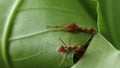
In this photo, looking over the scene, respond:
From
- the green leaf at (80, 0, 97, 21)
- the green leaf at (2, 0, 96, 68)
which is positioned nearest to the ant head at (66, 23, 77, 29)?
the green leaf at (2, 0, 96, 68)

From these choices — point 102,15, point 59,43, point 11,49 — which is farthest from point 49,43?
point 102,15

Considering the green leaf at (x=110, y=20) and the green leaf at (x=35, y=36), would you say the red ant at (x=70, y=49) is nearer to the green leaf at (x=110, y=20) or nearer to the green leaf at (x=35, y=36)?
the green leaf at (x=35, y=36)

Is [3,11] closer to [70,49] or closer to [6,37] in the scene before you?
[6,37]

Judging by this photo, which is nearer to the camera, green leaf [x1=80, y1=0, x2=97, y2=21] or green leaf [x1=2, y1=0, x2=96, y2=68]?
green leaf [x1=2, y1=0, x2=96, y2=68]

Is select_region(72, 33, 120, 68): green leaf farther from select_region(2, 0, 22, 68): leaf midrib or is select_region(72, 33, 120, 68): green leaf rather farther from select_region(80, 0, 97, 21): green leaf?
select_region(2, 0, 22, 68): leaf midrib

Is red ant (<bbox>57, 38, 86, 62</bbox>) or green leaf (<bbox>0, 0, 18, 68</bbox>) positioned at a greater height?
green leaf (<bbox>0, 0, 18, 68</bbox>)

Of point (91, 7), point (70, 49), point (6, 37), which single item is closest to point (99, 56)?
point (70, 49)
